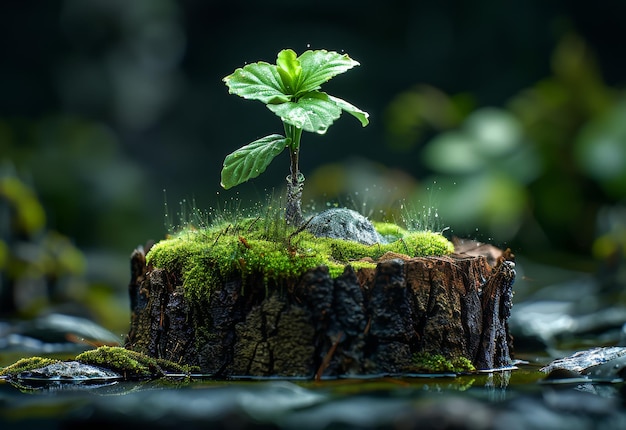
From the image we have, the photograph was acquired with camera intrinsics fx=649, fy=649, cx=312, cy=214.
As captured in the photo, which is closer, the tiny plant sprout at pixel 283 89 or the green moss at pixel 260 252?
the green moss at pixel 260 252

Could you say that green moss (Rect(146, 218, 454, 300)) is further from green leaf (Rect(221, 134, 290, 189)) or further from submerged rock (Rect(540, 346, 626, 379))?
submerged rock (Rect(540, 346, 626, 379))

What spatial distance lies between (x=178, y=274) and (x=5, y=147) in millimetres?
8053

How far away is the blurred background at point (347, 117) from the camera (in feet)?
28.0

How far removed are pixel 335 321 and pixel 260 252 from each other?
464 mm

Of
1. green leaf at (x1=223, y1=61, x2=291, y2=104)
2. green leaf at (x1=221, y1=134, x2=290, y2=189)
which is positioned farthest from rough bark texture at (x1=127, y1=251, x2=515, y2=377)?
green leaf at (x1=223, y1=61, x2=291, y2=104)

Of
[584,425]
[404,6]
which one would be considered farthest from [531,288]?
[404,6]

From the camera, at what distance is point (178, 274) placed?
309cm

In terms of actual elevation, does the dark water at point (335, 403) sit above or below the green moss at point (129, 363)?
below

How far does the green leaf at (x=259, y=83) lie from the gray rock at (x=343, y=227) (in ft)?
2.17

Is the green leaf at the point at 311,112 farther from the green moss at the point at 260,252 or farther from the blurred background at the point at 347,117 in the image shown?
the blurred background at the point at 347,117

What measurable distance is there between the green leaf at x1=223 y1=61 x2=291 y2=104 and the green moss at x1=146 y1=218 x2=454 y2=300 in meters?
0.60

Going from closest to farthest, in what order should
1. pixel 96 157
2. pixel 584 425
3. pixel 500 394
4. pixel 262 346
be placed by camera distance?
pixel 584 425
pixel 500 394
pixel 262 346
pixel 96 157

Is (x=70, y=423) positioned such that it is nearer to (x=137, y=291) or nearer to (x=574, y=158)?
(x=137, y=291)

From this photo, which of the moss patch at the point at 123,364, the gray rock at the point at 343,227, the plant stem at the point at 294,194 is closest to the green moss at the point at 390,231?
the gray rock at the point at 343,227
